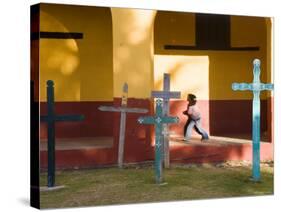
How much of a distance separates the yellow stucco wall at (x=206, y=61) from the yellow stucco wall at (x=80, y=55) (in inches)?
31.6

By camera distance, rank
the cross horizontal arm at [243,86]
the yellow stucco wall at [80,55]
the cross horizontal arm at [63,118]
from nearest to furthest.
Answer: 1. the cross horizontal arm at [63,118]
2. the yellow stucco wall at [80,55]
3. the cross horizontal arm at [243,86]

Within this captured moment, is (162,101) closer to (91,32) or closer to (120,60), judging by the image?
(120,60)

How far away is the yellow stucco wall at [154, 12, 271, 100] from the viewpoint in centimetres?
880

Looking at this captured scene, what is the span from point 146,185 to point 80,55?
2503 millimetres

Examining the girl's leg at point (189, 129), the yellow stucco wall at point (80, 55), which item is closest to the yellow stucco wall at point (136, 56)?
the yellow stucco wall at point (80, 55)

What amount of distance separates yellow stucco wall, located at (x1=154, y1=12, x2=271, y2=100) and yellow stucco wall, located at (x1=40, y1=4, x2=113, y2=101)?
0.80 metres

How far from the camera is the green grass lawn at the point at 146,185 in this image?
771 centimetres

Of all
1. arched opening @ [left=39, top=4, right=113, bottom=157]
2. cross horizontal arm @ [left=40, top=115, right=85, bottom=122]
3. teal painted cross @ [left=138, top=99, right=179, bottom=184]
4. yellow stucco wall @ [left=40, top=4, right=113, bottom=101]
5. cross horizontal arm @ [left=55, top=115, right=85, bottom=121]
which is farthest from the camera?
yellow stucco wall @ [left=40, top=4, right=113, bottom=101]

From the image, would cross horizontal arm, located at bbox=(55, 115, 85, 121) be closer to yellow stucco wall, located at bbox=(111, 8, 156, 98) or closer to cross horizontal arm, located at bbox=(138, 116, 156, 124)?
yellow stucco wall, located at bbox=(111, 8, 156, 98)

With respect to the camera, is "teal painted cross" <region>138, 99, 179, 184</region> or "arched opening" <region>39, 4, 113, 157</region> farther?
"teal painted cross" <region>138, 99, 179, 184</region>

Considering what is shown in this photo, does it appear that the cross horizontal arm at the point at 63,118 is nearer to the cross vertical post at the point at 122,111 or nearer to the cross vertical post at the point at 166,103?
the cross vertical post at the point at 122,111

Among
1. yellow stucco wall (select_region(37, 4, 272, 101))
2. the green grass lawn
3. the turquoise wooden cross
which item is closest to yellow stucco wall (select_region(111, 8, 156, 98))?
yellow stucco wall (select_region(37, 4, 272, 101))

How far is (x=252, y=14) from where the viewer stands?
8.87 metres

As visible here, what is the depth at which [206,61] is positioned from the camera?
9688mm
